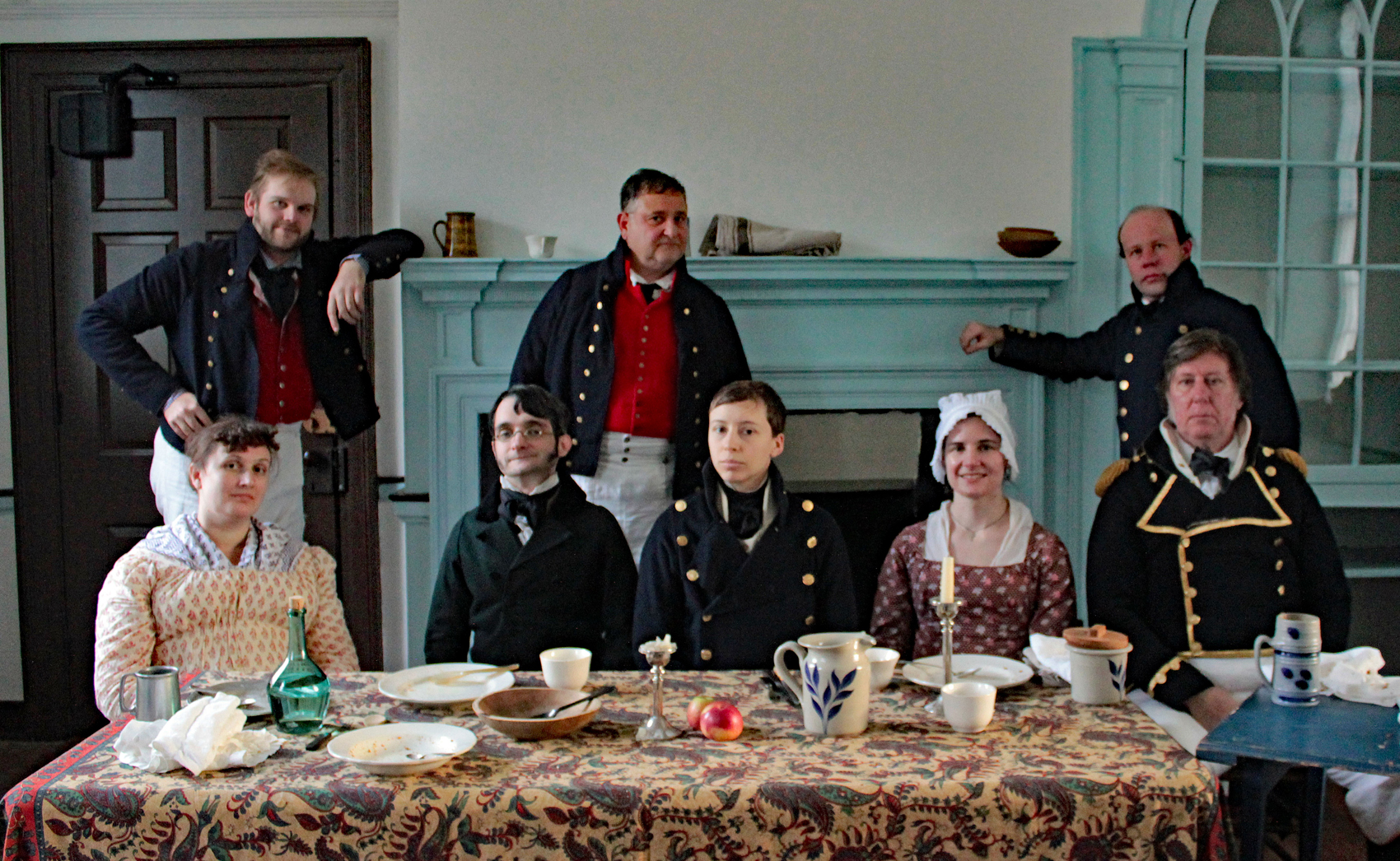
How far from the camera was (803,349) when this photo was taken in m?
3.41

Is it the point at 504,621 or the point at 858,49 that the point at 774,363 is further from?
the point at 504,621

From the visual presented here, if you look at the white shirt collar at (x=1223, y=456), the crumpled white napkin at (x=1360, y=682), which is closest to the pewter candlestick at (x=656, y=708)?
the crumpled white napkin at (x=1360, y=682)

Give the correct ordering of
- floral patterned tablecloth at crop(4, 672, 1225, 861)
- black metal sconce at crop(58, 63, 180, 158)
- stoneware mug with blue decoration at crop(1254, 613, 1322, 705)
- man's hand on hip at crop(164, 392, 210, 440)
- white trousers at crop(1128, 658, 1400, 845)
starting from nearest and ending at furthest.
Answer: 1. floral patterned tablecloth at crop(4, 672, 1225, 861)
2. stoneware mug with blue decoration at crop(1254, 613, 1322, 705)
3. white trousers at crop(1128, 658, 1400, 845)
4. man's hand on hip at crop(164, 392, 210, 440)
5. black metal sconce at crop(58, 63, 180, 158)

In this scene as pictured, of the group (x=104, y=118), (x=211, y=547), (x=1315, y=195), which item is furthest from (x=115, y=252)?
(x=1315, y=195)

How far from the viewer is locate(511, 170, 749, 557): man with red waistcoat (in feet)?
9.91

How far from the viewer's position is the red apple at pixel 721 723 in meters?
1.57

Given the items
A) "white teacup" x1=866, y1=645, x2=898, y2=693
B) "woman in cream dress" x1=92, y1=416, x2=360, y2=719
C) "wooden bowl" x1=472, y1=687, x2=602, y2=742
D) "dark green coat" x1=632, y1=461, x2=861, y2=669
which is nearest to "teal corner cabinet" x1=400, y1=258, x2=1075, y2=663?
"woman in cream dress" x1=92, y1=416, x2=360, y2=719

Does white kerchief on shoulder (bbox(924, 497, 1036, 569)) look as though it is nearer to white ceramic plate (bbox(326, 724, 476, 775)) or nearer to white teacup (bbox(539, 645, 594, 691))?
white teacup (bbox(539, 645, 594, 691))

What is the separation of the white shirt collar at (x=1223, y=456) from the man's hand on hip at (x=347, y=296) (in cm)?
207

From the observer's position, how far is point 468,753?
153 cm

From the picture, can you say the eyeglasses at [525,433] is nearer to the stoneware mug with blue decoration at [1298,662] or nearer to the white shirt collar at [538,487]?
the white shirt collar at [538,487]

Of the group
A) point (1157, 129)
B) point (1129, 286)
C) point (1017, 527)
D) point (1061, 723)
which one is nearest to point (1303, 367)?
point (1129, 286)

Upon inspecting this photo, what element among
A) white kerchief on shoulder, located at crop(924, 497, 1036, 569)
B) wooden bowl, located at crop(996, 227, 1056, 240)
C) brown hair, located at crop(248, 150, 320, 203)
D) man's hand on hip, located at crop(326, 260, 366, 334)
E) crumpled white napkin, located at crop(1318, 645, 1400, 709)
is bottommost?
crumpled white napkin, located at crop(1318, 645, 1400, 709)

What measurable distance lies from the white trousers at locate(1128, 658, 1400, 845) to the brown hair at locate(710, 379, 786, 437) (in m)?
0.89
